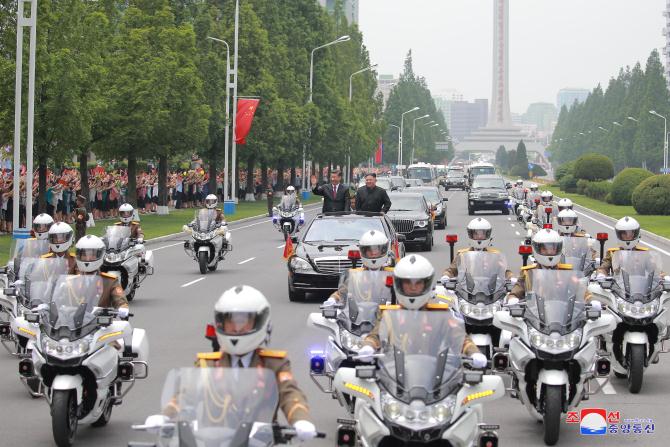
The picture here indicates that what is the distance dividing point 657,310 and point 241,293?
6732 mm

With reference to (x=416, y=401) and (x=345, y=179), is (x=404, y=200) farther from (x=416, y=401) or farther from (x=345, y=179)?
(x=345, y=179)

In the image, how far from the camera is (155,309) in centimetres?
1975

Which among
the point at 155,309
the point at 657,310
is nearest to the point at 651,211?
the point at 155,309

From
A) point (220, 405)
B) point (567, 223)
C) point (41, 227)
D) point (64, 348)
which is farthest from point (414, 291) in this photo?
point (567, 223)

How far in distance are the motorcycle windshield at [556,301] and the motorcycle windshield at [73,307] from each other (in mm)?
3384

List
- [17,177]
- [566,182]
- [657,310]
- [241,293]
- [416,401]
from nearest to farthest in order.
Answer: [241,293] < [416,401] < [657,310] < [17,177] < [566,182]

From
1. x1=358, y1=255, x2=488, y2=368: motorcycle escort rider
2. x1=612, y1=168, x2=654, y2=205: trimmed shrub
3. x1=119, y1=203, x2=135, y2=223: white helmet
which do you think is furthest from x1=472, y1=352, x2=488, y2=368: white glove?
x1=612, y1=168, x2=654, y2=205: trimmed shrub

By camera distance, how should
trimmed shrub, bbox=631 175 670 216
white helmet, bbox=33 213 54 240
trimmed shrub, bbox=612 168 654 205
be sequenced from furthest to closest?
trimmed shrub, bbox=612 168 654 205, trimmed shrub, bbox=631 175 670 216, white helmet, bbox=33 213 54 240

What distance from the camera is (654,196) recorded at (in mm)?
57406

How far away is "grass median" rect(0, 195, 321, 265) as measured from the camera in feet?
112

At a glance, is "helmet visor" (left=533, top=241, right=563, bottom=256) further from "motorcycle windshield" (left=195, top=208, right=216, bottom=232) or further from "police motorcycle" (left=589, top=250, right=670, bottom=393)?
"motorcycle windshield" (left=195, top=208, right=216, bottom=232)

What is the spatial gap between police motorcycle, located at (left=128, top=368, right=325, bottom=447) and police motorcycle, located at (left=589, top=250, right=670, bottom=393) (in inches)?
257

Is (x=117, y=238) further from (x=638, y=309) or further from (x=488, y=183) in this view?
(x=488, y=183)

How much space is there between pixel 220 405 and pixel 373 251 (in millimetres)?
5529
